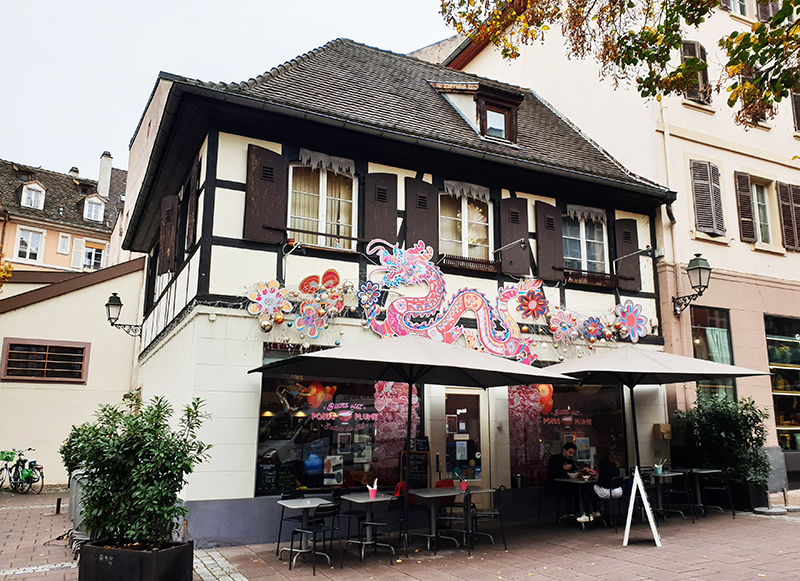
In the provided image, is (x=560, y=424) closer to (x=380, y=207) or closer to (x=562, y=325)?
(x=562, y=325)

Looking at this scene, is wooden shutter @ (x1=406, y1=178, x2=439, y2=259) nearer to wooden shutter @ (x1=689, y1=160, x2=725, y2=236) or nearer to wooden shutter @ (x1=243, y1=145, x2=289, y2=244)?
wooden shutter @ (x1=243, y1=145, x2=289, y2=244)

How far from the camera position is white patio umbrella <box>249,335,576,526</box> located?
23.5ft

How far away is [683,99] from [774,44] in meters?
8.20

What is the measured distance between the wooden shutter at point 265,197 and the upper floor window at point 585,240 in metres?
5.25

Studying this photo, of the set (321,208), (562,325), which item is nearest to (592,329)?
(562,325)

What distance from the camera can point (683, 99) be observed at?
13.3m

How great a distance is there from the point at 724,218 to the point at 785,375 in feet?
11.3

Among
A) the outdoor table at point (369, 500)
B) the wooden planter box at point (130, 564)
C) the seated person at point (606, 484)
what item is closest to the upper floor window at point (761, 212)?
the seated person at point (606, 484)

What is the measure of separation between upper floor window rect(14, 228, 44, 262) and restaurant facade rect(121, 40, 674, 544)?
24.4 metres

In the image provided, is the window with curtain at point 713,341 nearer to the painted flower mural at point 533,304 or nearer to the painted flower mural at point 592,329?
the painted flower mural at point 592,329

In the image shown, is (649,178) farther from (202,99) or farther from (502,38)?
(202,99)

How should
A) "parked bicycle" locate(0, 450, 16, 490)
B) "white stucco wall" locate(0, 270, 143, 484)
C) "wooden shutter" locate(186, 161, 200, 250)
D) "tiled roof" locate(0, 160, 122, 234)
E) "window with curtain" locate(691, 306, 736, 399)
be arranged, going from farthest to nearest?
"tiled roof" locate(0, 160, 122, 234) → "white stucco wall" locate(0, 270, 143, 484) → "parked bicycle" locate(0, 450, 16, 490) → "window with curtain" locate(691, 306, 736, 399) → "wooden shutter" locate(186, 161, 200, 250)

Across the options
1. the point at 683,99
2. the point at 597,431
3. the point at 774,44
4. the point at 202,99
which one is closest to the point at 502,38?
the point at 774,44

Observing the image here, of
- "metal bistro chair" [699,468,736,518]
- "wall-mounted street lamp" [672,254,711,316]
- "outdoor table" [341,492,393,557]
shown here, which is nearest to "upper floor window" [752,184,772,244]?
"wall-mounted street lamp" [672,254,711,316]
